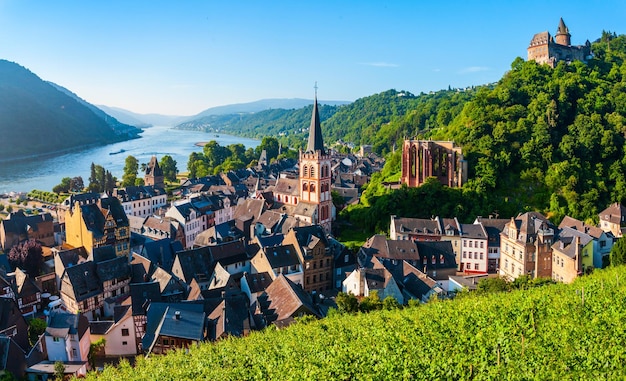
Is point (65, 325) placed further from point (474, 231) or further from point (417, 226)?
point (474, 231)

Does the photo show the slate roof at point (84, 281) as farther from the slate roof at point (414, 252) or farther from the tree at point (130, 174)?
the tree at point (130, 174)

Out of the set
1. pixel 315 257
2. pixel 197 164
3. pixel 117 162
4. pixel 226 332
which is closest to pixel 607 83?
pixel 315 257

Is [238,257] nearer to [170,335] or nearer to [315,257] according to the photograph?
[315,257]

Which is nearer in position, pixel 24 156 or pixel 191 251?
pixel 191 251

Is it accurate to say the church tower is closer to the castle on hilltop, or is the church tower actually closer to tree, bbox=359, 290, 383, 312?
tree, bbox=359, 290, 383, 312

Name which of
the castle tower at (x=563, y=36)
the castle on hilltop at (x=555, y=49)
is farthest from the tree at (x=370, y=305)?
the castle tower at (x=563, y=36)

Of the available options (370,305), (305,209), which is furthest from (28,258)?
(370,305)
